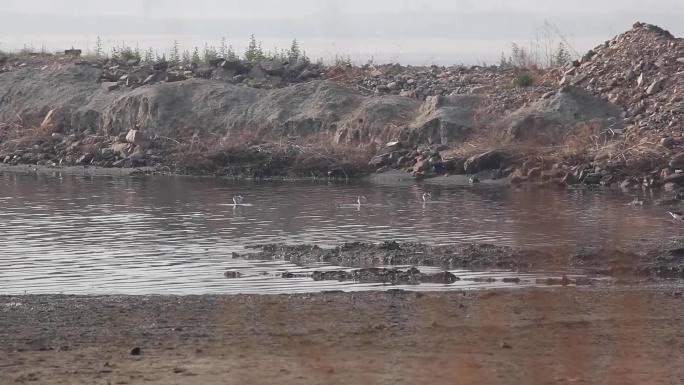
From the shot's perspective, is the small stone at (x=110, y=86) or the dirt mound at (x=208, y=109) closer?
the dirt mound at (x=208, y=109)

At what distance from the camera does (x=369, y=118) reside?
113ft

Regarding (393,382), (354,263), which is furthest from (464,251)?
(393,382)

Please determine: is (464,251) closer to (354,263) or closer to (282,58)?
(354,263)

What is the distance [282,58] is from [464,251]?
29.9 meters

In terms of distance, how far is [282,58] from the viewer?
44.7 meters

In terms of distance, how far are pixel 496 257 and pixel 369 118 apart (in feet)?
63.7

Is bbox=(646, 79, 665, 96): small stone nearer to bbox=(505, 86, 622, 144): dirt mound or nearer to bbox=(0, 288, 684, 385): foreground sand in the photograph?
bbox=(505, 86, 622, 144): dirt mound

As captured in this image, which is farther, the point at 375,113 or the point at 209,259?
the point at 375,113

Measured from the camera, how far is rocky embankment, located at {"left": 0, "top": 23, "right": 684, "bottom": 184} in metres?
30.0

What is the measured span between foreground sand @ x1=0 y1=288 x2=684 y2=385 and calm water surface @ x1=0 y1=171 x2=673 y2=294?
5.50 ft

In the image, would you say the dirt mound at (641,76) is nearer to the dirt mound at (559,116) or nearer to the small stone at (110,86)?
the dirt mound at (559,116)

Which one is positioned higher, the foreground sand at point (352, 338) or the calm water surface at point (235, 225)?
the foreground sand at point (352, 338)

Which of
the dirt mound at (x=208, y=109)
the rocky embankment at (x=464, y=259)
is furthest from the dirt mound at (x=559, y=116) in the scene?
the rocky embankment at (x=464, y=259)

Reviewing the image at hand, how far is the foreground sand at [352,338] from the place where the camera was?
8.34 m
